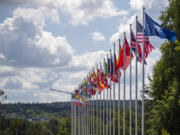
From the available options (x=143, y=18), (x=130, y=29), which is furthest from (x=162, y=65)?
(x=143, y=18)

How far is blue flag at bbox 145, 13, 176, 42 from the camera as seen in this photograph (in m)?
24.5

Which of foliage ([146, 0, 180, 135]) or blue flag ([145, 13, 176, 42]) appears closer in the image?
blue flag ([145, 13, 176, 42])

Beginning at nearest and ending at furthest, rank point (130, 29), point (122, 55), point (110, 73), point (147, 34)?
point (147, 34) → point (130, 29) → point (122, 55) → point (110, 73)

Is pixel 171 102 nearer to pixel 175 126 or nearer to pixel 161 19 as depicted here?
pixel 175 126

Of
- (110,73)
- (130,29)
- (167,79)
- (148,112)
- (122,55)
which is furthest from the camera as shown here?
(148,112)

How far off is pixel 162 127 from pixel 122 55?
36.4 ft

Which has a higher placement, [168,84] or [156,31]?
[156,31]

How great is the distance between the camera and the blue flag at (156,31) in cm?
2447

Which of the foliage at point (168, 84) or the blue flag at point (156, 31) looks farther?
the foliage at point (168, 84)

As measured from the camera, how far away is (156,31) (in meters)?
25.8

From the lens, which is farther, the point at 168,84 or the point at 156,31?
the point at 168,84

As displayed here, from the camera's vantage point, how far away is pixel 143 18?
27859 mm

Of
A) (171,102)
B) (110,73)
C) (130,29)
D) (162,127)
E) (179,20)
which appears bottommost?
(162,127)

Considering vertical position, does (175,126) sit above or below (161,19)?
below
